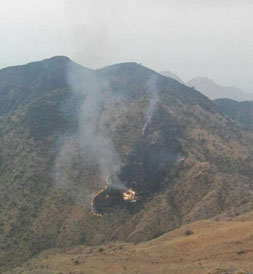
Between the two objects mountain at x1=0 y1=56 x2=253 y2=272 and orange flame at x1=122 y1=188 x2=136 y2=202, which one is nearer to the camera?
mountain at x1=0 y1=56 x2=253 y2=272

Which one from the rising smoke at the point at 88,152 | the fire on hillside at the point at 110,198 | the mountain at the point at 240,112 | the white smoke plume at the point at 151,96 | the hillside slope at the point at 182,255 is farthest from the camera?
the mountain at the point at 240,112

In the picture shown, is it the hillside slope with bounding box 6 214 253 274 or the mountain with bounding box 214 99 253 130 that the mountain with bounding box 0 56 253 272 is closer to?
the hillside slope with bounding box 6 214 253 274

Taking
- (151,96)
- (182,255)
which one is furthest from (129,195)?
(151,96)

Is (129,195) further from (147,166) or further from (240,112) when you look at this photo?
(240,112)

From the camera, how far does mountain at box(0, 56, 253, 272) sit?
84.7 m

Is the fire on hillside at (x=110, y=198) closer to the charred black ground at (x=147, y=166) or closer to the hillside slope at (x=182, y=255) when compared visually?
the charred black ground at (x=147, y=166)

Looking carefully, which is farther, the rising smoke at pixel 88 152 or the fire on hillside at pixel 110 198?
the rising smoke at pixel 88 152

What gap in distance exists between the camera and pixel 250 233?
55594mm

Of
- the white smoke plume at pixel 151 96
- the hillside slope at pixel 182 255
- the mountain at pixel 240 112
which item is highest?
the white smoke plume at pixel 151 96

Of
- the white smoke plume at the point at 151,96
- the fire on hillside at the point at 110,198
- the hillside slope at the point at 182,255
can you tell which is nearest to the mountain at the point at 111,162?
the fire on hillside at the point at 110,198

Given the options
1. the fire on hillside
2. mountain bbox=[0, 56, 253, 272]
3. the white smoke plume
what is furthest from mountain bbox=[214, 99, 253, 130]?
the fire on hillside

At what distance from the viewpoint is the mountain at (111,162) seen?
8469cm

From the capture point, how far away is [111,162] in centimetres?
10406

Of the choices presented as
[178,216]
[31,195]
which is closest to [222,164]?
[178,216]
